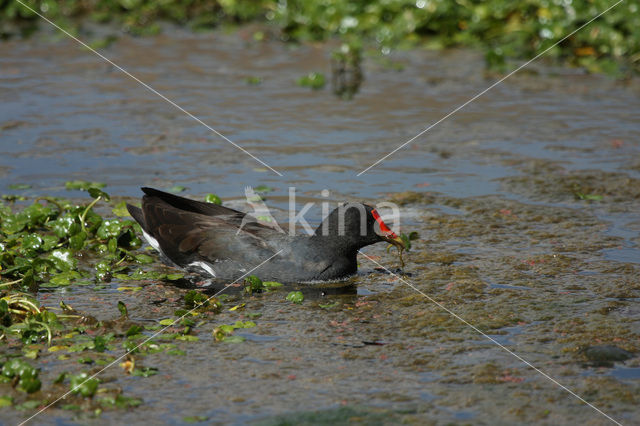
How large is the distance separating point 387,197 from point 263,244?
2276 mm

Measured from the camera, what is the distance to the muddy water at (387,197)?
5.20 m

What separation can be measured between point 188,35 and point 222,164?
6067 millimetres

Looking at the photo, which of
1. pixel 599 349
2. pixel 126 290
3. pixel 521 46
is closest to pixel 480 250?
pixel 599 349

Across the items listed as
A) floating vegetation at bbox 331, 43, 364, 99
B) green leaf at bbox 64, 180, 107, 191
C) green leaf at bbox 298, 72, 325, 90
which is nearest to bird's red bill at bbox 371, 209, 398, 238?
green leaf at bbox 64, 180, 107, 191

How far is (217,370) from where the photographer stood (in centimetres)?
541

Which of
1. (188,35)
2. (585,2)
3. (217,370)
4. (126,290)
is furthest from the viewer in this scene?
(188,35)

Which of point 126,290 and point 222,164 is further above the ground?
point 222,164

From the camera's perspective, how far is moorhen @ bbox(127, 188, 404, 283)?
22.4 feet

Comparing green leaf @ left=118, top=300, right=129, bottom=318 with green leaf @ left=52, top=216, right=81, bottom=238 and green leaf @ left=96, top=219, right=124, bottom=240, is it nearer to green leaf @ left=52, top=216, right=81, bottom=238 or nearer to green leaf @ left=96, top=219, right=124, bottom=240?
green leaf @ left=96, top=219, right=124, bottom=240

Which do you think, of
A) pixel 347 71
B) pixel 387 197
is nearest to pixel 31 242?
pixel 387 197

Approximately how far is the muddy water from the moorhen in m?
0.21

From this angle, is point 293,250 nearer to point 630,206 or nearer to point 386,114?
point 630,206

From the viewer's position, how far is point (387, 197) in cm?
885

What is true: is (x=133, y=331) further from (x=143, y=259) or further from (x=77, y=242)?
(x=77, y=242)
